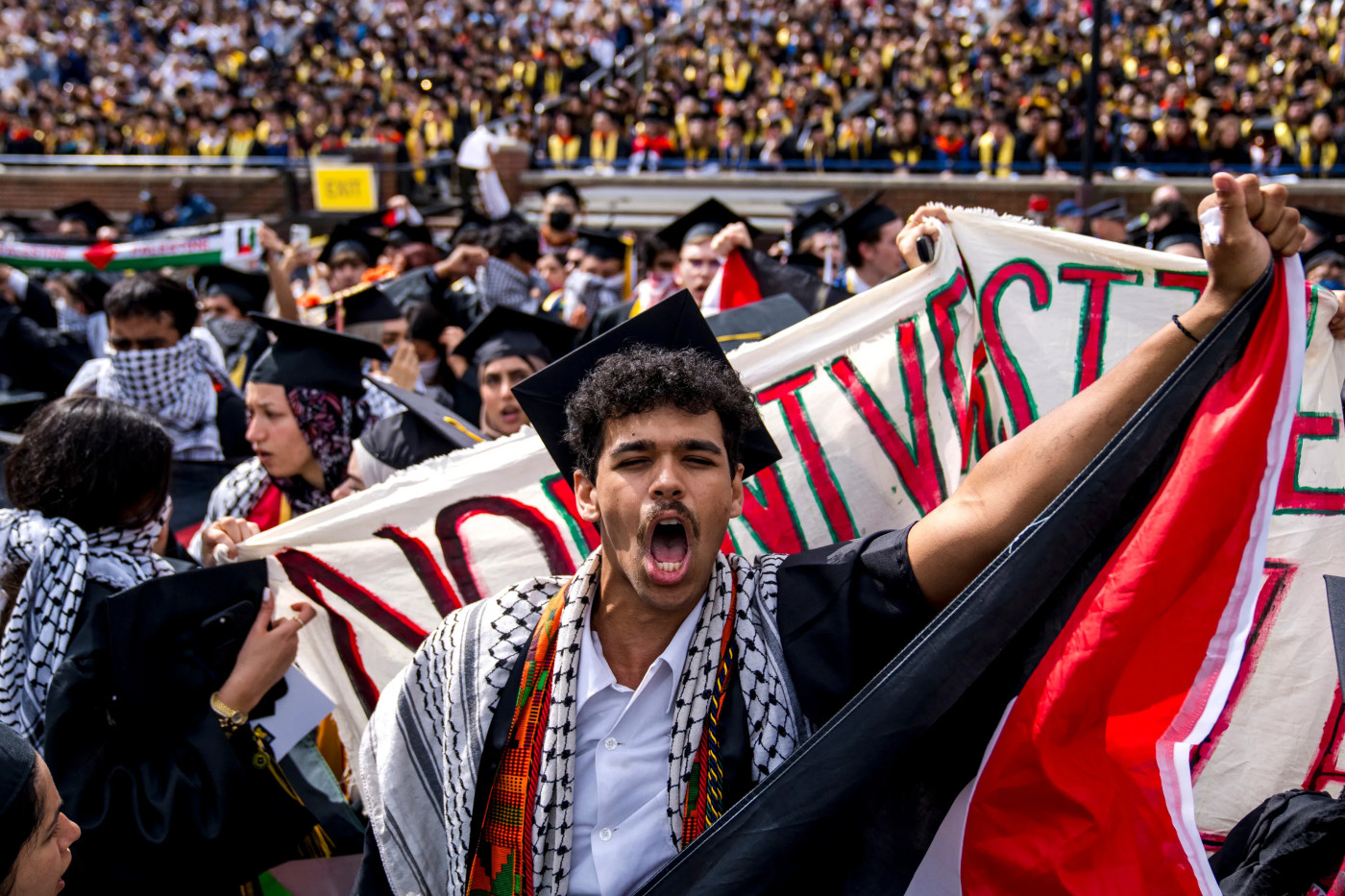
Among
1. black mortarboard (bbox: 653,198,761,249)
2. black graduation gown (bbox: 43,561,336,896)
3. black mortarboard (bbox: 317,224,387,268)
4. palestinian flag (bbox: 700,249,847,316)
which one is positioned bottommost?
black graduation gown (bbox: 43,561,336,896)

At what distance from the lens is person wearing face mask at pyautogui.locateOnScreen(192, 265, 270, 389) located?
267 inches

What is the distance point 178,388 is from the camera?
16.0ft

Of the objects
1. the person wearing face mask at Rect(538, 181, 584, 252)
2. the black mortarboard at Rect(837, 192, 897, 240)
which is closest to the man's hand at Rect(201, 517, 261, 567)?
the black mortarboard at Rect(837, 192, 897, 240)

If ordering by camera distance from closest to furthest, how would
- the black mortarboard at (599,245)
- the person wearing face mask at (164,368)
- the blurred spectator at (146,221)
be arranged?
the person wearing face mask at (164,368)
the black mortarboard at (599,245)
the blurred spectator at (146,221)

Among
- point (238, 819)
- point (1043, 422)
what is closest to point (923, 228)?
point (1043, 422)

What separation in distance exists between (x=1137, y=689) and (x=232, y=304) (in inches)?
253

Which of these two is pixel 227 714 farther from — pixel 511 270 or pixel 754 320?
pixel 511 270

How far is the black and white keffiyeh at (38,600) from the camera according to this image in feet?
7.94

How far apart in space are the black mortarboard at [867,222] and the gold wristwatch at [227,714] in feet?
12.6

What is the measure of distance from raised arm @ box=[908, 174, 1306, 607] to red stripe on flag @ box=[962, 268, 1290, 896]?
3.1 inches

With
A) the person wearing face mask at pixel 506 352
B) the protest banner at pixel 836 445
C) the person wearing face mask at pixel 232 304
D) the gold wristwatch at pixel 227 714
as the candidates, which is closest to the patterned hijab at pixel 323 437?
the person wearing face mask at pixel 506 352

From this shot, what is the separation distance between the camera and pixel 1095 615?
1821 mm

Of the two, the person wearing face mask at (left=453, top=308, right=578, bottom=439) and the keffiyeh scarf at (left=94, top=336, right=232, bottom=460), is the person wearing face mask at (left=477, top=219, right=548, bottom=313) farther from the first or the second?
the person wearing face mask at (left=453, top=308, right=578, bottom=439)

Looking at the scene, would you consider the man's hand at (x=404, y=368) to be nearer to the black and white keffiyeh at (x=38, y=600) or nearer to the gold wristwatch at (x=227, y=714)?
the black and white keffiyeh at (x=38, y=600)
